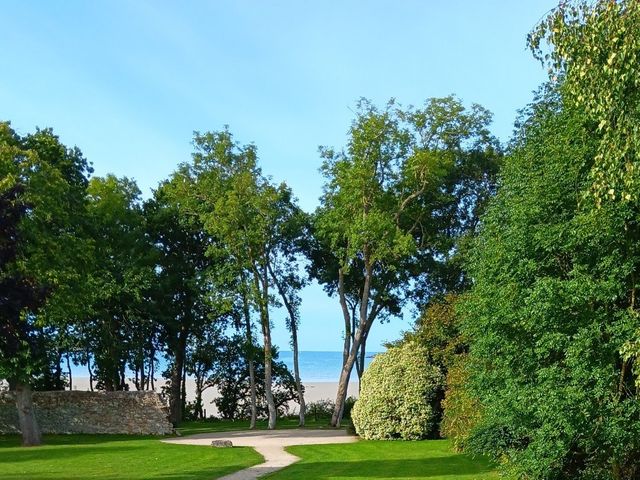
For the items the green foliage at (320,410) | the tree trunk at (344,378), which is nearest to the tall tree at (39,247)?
the tree trunk at (344,378)

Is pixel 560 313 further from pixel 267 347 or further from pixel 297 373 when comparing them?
pixel 297 373

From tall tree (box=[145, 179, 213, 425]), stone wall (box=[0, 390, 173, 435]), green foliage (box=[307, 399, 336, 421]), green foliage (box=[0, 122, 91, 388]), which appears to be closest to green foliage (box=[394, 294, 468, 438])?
stone wall (box=[0, 390, 173, 435])

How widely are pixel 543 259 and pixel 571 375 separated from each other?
2054 millimetres

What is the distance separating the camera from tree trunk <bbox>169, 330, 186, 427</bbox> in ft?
126

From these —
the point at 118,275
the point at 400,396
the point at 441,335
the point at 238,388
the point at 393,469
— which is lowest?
the point at 393,469

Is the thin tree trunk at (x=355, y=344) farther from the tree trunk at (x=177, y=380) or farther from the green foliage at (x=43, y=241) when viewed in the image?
the green foliage at (x=43, y=241)

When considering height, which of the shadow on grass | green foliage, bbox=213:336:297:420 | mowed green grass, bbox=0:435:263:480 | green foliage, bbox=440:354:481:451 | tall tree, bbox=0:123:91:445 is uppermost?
tall tree, bbox=0:123:91:445

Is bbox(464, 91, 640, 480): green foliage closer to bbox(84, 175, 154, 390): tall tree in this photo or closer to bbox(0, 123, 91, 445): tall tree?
bbox(0, 123, 91, 445): tall tree

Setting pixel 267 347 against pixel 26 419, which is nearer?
pixel 26 419

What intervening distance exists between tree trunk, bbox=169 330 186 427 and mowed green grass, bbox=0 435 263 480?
11380 millimetres

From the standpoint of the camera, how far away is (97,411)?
102ft

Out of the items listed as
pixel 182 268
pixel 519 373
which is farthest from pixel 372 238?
pixel 519 373

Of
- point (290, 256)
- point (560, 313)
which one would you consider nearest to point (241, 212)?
point (290, 256)

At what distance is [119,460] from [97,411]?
1190cm
